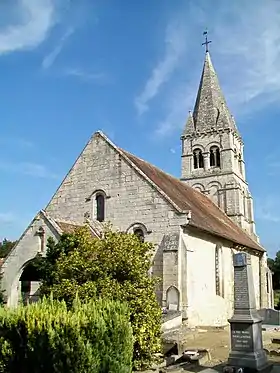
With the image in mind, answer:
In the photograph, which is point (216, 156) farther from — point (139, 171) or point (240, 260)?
point (240, 260)

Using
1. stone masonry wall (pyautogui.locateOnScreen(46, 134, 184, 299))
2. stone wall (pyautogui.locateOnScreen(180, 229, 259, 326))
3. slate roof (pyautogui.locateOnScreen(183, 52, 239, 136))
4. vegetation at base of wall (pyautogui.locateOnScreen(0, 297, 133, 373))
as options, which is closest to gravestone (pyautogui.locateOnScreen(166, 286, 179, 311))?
stone masonry wall (pyautogui.locateOnScreen(46, 134, 184, 299))

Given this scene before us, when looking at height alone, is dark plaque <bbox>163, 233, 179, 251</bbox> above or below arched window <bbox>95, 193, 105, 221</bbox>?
below

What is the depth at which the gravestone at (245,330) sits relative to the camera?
11539mm

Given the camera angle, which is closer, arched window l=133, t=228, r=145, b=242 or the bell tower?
arched window l=133, t=228, r=145, b=242

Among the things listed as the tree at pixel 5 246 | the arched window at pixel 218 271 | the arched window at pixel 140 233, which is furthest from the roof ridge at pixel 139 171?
the tree at pixel 5 246

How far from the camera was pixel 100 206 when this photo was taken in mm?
24359

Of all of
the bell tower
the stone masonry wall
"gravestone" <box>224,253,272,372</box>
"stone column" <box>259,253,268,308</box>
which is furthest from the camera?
the bell tower

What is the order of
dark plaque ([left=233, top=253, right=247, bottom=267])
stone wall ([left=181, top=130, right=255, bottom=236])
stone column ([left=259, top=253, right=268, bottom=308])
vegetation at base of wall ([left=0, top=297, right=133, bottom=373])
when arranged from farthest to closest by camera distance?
stone wall ([left=181, top=130, right=255, bottom=236]) → stone column ([left=259, top=253, right=268, bottom=308]) → dark plaque ([left=233, top=253, right=247, bottom=267]) → vegetation at base of wall ([left=0, top=297, right=133, bottom=373])

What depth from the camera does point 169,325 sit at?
1838cm

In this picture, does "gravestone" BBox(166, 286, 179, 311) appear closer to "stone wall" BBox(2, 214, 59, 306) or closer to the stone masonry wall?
the stone masonry wall

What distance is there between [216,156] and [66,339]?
103 ft

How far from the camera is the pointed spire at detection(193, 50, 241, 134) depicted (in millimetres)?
39219

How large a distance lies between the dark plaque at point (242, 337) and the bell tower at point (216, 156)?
23750 mm

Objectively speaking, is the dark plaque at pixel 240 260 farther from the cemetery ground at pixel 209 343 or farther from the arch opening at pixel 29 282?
the arch opening at pixel 29 282
